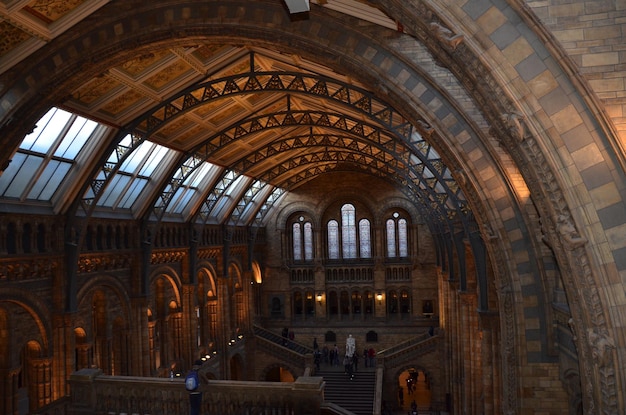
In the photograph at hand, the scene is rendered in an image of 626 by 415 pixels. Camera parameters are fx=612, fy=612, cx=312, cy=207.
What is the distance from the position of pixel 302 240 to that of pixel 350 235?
12.4ft

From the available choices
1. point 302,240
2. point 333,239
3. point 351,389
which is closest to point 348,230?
point 333,239

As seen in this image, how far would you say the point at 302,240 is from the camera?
1868 inches

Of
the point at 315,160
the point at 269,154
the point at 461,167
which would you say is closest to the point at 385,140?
the point at 269,154

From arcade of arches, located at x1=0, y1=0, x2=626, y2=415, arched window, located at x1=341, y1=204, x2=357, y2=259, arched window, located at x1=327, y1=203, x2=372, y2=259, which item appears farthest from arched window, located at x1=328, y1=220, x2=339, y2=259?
arcade of arches, located at x1=0, y1=0, x2=626, y2=415

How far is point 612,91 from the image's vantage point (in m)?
5.60

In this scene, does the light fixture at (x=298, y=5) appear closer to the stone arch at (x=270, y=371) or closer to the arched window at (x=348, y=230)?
the stone arch at (x=270, y=371)

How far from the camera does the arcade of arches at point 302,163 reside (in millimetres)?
5621

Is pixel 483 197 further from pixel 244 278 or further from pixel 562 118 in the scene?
pixel 244 278

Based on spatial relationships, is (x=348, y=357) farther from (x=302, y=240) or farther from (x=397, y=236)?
(x=302, y=240)

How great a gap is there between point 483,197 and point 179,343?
22.7m

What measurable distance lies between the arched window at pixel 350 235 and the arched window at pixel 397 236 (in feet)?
5.05

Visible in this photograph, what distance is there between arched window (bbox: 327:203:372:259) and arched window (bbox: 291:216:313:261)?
65.5 inches

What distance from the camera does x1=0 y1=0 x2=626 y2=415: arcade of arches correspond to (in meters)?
5.62

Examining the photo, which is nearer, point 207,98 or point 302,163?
point 207,98
